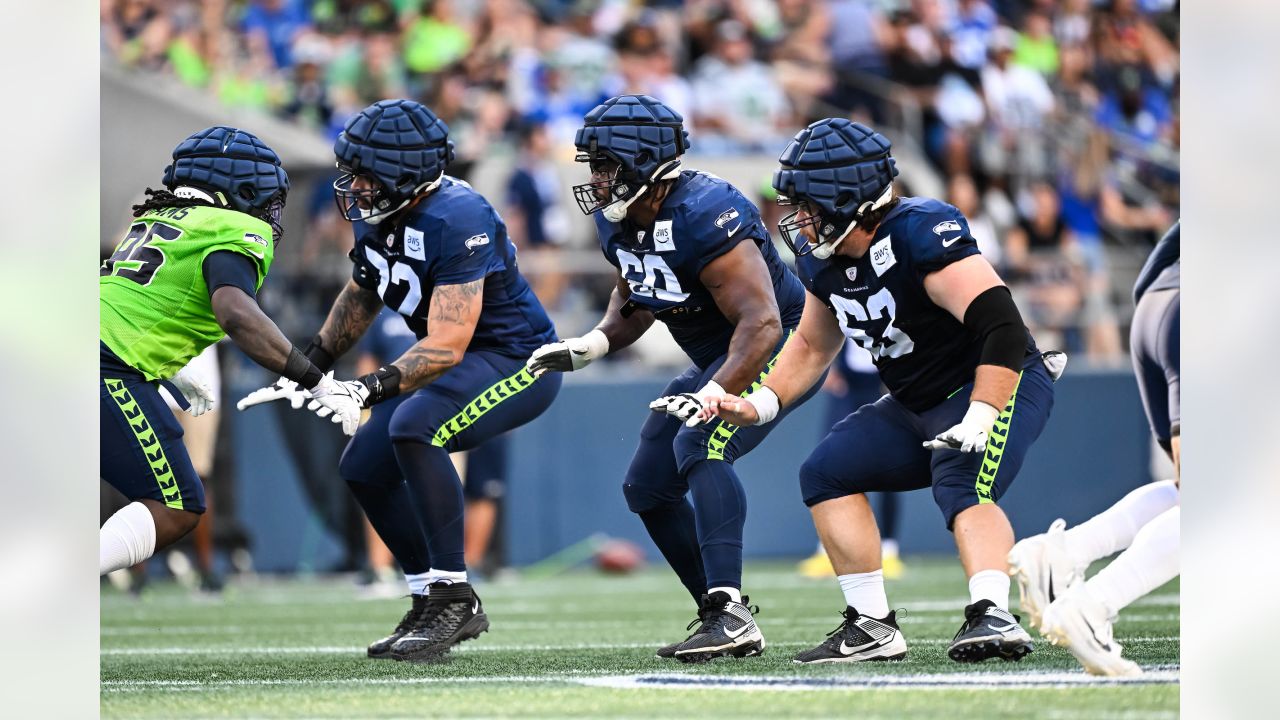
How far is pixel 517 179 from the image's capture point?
11430 millimetres

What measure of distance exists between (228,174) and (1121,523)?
118 inches

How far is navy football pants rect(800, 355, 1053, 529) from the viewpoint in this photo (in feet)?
15.6

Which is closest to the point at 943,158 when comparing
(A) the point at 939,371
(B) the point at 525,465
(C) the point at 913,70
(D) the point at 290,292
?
(C) the point at 913,70

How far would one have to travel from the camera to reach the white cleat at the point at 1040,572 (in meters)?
4.21

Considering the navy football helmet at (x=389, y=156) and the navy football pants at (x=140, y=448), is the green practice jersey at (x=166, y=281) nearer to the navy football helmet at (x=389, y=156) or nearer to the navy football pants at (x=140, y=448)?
the navy football pants at (x=140, y=448)

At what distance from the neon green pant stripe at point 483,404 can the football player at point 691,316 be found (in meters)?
0.18

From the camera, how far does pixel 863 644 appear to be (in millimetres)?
4934

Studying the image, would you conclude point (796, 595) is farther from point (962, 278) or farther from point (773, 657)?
point (962, 278)

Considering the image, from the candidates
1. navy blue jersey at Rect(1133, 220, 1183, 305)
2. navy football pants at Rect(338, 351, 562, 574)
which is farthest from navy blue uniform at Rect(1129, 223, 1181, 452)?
navy football pants at Rect(338, 351, 562, 574)

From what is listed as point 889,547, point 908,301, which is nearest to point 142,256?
point 908,301

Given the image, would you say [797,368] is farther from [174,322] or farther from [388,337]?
[388,337]

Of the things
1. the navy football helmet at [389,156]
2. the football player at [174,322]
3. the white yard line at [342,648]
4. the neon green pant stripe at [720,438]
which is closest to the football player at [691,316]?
the neon green pant stripe at [720,438]

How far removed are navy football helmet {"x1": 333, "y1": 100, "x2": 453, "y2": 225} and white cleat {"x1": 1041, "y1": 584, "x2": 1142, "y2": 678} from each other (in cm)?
243
